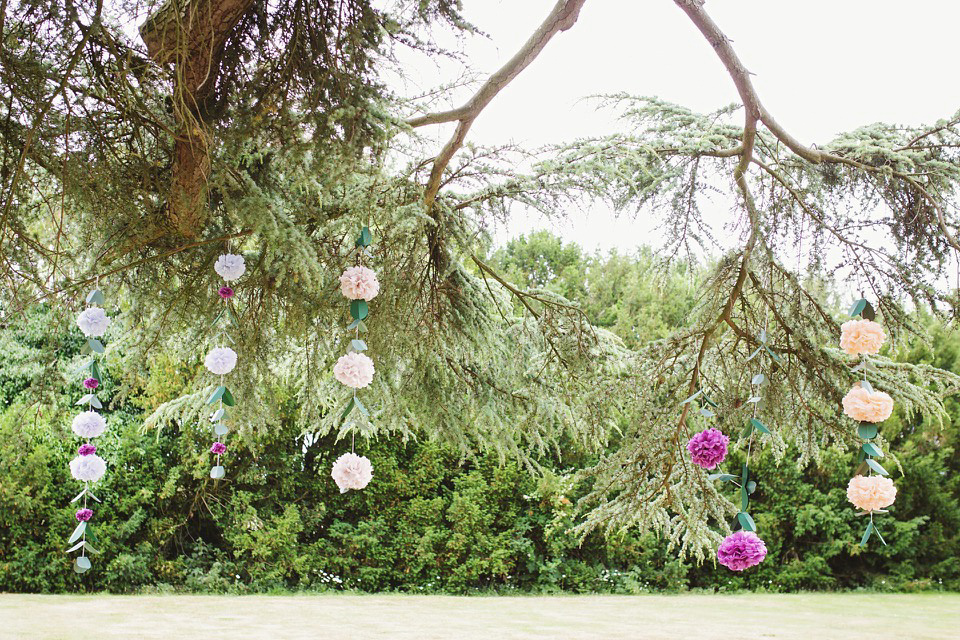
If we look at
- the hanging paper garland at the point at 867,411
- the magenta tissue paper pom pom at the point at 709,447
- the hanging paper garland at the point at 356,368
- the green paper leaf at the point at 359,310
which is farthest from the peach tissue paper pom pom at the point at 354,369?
the hanging paper garland at the point at 867,411

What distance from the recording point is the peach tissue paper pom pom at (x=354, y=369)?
3.38 m

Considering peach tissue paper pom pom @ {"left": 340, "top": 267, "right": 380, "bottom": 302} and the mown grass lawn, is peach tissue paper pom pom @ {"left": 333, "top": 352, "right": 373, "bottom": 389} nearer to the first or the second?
peach tissue paper pom pom @ {"left": 340, "top": 267, "right": 380, "bottom": 302}

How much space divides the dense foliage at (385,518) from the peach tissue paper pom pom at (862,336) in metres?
4.25

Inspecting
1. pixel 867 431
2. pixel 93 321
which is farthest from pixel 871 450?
pixel 93 321

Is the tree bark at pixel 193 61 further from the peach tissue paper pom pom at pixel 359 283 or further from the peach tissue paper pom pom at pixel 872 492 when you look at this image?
the peach tissue paper pom pom at pixel 872 492

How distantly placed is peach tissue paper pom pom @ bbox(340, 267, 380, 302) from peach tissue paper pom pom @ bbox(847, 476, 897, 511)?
212cm

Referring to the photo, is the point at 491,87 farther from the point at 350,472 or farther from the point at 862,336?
the point at 862,336

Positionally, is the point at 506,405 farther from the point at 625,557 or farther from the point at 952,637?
the point at 625,557

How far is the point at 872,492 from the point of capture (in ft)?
11.1

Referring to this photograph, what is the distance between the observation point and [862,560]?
31.2 feet

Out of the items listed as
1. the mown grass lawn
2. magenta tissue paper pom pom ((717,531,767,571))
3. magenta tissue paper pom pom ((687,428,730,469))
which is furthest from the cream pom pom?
the mown grass lawn

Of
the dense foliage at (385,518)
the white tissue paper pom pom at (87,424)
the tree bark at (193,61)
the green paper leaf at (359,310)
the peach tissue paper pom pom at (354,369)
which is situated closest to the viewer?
the tree bark at (193,61)

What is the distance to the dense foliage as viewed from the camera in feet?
25.7

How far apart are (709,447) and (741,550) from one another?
416mm
